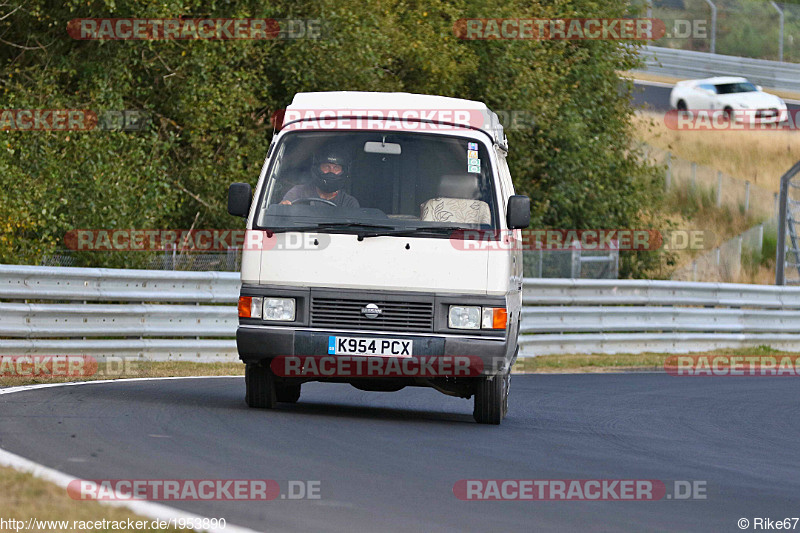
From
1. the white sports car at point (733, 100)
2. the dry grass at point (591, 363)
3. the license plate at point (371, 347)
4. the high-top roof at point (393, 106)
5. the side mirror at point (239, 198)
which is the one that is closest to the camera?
the license plate at point (371, 347)

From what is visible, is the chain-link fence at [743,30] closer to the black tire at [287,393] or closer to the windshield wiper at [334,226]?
the black tire at [287,393]

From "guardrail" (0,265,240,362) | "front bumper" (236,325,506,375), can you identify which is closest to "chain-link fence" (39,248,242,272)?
"guardrail" (0,265,240,362)

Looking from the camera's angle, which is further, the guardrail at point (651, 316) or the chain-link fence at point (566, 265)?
the chain-link fence at point (566, 265)

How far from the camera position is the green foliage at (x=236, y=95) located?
18703 millimetres

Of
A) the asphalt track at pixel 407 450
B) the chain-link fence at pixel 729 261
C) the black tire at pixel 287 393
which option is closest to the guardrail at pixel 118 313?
the asphalt track at pixel 407 450

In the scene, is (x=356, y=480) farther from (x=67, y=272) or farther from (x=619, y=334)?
(x=619, y=334)

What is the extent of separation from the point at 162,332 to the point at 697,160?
3382cm

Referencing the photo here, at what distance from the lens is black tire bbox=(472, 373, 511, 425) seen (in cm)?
988

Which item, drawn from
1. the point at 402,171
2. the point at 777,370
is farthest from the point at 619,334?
the point at 402,171

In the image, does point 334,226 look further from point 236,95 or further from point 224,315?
point 236,95

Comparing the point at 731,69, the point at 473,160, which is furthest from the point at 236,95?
the point at 731,69

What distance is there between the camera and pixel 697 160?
1793 inches

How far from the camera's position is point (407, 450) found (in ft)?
26.3

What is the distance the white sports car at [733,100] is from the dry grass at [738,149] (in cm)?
142
